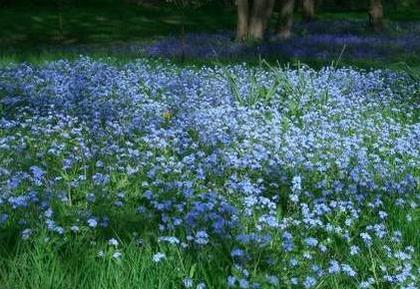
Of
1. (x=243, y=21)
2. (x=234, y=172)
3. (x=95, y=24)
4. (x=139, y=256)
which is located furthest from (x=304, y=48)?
(x=95, y=24)

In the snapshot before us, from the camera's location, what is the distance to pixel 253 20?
20.4 m

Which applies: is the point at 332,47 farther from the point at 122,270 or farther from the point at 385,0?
the point at 385,0

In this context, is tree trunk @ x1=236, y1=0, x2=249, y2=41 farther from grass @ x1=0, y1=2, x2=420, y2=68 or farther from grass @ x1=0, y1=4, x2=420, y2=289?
grass @ x1=0, y1=4, x2=420, y2=289

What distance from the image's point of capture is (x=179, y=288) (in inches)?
141

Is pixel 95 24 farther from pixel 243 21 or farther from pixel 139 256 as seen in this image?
pixel 139 256

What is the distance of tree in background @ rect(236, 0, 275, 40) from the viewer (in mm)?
20344

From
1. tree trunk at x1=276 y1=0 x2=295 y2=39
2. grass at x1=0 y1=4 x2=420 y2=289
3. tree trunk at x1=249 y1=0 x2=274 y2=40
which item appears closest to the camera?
grass at x1=0 y1=4 x2=420 y2=289

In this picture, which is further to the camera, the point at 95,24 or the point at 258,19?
the point at 95,24

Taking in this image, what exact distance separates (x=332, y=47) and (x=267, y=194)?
13259 mm

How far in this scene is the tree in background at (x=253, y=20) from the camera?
20.3 m

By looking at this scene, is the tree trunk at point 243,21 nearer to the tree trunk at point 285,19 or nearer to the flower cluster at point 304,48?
the flower cluster at point 304,48

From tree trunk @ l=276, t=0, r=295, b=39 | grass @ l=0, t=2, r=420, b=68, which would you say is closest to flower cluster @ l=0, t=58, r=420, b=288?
tree trunk @ l=276, t=0, r=295, b=39

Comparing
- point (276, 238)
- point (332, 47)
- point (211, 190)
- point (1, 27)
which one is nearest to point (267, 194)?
point (211, 190)

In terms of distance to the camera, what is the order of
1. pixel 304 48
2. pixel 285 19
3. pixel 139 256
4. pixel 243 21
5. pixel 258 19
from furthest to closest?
pixel 285 19 → pixel 243 21 → pixel 258 19 → pixel 304 48 → pixel 139 256
